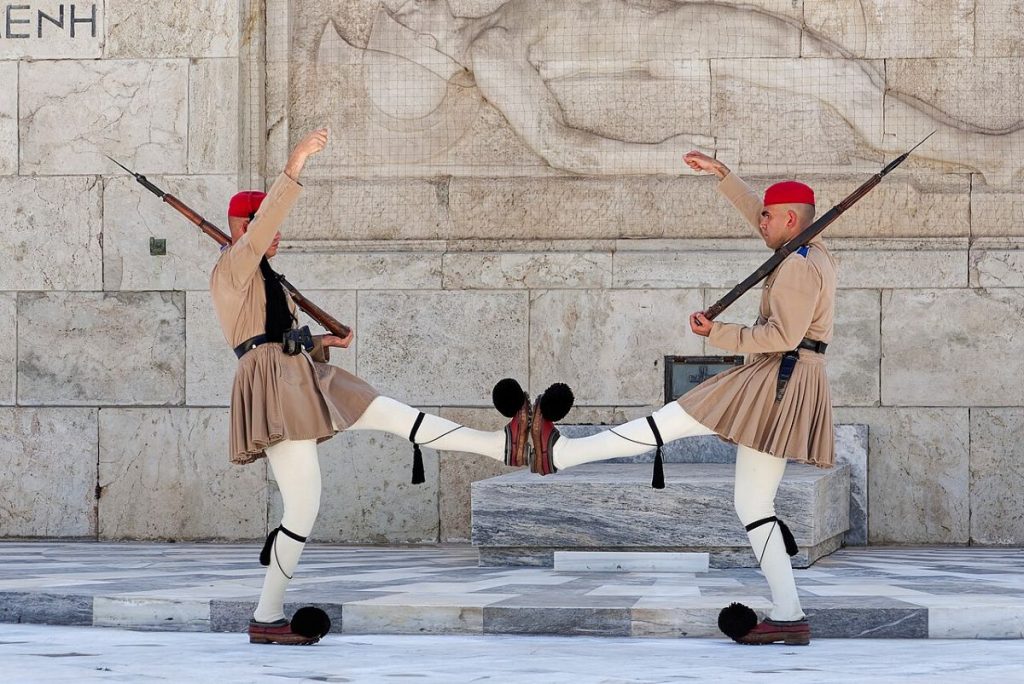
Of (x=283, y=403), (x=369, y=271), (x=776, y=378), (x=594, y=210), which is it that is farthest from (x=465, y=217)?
(x=776, y=378)

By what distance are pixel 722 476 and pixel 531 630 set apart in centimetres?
267

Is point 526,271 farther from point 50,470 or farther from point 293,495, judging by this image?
point 293,495

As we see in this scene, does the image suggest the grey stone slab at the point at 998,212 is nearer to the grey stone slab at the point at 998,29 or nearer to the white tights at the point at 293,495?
the grey stone slab at the point at 998,29

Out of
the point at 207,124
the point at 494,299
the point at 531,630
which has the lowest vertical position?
the point at 531,630

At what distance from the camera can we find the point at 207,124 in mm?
10141

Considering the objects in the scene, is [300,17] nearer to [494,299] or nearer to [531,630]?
[494,299]

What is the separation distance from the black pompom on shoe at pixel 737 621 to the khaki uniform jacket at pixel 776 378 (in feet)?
1.85

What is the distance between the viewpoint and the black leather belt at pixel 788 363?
5.88 meters

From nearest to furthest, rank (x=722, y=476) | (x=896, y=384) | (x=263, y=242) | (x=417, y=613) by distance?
(x=263, y=242) < (x=417, y=613) < (x=722, y=476) < (x=896, y=384)

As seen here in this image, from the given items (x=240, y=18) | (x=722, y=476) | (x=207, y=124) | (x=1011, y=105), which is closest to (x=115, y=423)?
(x=207, y=124)

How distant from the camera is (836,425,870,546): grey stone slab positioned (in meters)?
9.70

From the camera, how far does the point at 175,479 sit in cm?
1009

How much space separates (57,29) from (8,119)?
2.12 ft

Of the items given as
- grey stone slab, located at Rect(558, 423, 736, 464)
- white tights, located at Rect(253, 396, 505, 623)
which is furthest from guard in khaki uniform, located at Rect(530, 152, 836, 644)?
grey stone slab, located at Rect(558, 423, 736, 464)
